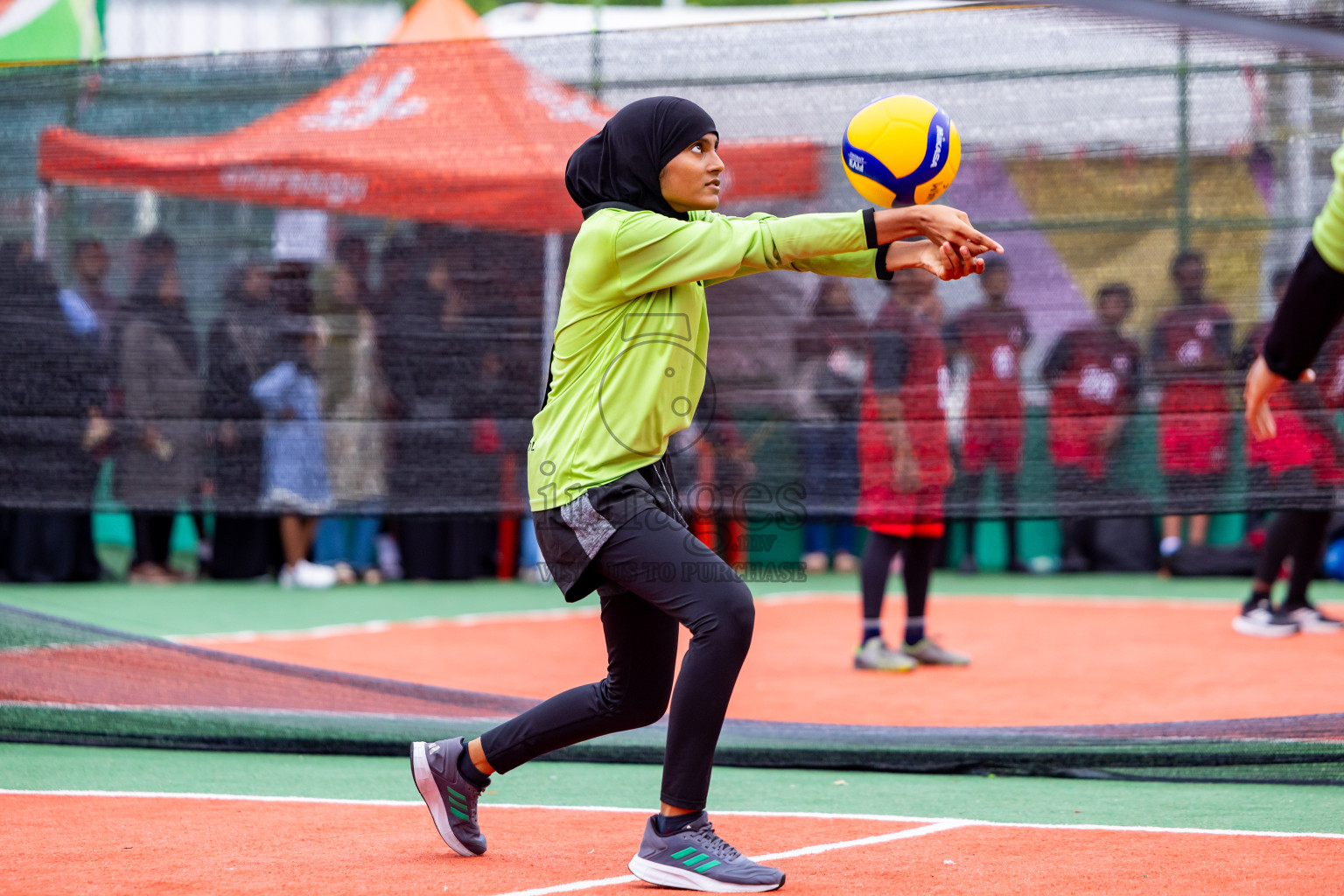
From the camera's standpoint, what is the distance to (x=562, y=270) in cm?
646

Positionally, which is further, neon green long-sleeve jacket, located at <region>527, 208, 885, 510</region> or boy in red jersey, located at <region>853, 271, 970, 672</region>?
boy in red jersey, located at <region>853, 271, 970, 672</region>

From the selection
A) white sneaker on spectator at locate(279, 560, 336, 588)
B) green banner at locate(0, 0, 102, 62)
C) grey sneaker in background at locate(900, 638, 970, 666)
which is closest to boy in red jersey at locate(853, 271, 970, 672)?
grey sneaker in background at locate(900, 638, 970, 666)

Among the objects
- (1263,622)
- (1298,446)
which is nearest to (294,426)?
(1298,446)

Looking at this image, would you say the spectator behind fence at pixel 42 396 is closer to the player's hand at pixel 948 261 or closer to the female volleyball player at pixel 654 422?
the female volleyball player at pixel 654 422

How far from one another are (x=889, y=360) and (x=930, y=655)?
209 cm

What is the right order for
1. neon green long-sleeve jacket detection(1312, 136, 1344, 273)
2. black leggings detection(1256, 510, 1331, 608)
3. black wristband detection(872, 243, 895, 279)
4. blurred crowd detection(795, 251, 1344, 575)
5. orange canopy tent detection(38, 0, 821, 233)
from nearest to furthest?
neon green long-sleeve jacket detection(1312, 136, 1344, 273) < black wristband detection(872, 243, 895, 279) < blurred crowd detection(795, 251, 1344, 575) < orange canopy tent detection(38, 0, 821, 233) < black leggings detection(1256, 510, 1331, 608)

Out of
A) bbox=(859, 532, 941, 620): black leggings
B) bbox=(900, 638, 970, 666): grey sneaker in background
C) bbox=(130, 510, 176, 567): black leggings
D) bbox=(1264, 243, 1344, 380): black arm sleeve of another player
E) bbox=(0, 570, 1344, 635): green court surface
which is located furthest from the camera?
bbox=(130, 510, 176, 567): black leggings

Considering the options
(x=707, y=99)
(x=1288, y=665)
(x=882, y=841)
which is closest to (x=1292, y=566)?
(x=1288, y=665)

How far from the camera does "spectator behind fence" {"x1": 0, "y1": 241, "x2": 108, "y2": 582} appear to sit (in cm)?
632

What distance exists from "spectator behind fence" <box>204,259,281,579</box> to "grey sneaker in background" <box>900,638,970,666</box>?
3.36 m

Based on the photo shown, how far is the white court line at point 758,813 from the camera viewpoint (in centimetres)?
438

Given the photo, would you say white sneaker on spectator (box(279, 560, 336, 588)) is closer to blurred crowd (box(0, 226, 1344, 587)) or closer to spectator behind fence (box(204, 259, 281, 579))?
blurred crowd (box(0, 226, 1344, 587))

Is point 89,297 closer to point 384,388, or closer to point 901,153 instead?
point 384,388

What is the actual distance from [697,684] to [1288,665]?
15.6 ft
